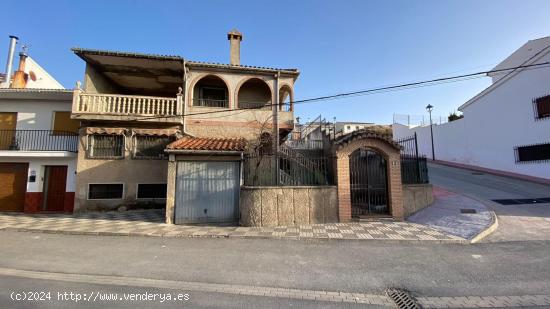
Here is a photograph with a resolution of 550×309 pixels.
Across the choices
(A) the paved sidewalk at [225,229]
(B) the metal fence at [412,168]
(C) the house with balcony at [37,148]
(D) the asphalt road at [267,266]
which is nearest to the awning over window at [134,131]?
(C) the house with balcony at [37,148]

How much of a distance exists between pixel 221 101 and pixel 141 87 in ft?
17.6

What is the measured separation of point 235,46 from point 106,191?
11.3 meters

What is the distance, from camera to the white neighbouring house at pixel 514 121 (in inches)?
579

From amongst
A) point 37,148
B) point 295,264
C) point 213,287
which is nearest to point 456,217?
point 295,264

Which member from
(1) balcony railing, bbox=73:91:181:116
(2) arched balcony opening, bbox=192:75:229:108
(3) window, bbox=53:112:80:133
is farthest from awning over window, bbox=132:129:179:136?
(3) window, bbox=53:112:80:133

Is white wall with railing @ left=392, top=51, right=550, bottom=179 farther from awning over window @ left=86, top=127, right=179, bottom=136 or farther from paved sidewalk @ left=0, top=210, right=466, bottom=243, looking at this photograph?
awning over window @ left=86, top=127, right=179, bottom=136

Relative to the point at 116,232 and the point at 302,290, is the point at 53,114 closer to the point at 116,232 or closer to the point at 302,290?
the point at 116,232

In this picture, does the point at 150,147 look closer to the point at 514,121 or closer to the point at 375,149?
the point at 375,149

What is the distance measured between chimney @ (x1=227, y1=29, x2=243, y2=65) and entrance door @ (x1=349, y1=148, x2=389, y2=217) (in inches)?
401

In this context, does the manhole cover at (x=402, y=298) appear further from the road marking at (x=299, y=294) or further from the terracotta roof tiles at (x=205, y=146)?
the terracotta roof tiles at (x=205, y=146)

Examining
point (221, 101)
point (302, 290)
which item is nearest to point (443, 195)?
point (302, 290)

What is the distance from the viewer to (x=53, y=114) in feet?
42.8

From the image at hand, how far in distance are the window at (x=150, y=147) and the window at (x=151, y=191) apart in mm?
1383

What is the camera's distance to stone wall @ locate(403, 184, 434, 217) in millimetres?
9680
